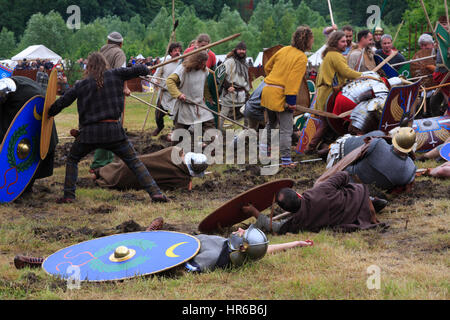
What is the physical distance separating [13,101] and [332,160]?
320 cm

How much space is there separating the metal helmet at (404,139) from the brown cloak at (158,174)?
2.22 metres

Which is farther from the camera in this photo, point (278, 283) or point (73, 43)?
point (73, 43)

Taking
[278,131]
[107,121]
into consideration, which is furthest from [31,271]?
[278,131]

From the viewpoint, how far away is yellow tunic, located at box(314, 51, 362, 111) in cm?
766

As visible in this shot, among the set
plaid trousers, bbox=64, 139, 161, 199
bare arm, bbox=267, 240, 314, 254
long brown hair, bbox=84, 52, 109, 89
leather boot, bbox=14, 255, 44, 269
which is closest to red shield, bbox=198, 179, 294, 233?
bare arm, bbox=267, 240, 314, 254

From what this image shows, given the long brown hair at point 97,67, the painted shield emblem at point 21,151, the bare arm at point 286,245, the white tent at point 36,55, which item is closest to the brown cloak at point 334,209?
the bare arm at point 286,245

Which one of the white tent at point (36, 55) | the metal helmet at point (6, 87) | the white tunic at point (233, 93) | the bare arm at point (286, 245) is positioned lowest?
the white tent at point (36, 55)

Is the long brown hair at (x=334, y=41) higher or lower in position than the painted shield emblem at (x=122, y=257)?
higher

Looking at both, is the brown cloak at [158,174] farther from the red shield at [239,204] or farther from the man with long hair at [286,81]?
the red shield at [239,204]

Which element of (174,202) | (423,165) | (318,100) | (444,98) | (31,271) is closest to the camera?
(31,271)

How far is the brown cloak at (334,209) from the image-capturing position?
15.8 feet

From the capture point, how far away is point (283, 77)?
7.56 meters

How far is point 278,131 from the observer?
827cm

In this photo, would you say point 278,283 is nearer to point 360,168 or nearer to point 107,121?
point 360,168
